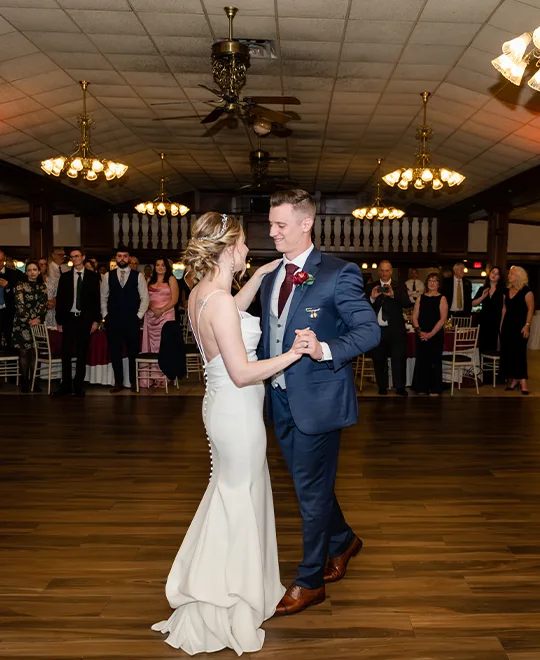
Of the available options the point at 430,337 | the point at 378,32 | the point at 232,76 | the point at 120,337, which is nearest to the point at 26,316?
the point at 120,337

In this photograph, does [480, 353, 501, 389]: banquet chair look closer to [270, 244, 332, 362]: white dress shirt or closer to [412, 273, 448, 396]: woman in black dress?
[412, 273, 448, 396]: woman in black dress

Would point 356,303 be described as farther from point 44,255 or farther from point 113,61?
point 44,255

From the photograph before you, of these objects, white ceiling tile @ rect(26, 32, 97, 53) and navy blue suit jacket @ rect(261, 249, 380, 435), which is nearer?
navy blue suit jacket @ rect(261, 249, 380, 435)

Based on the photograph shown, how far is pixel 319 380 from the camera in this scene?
2.69 meters

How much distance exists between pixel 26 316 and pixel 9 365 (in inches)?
49.1

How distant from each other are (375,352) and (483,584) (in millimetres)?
5115

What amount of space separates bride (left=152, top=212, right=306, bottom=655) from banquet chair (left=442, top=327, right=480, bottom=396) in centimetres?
595

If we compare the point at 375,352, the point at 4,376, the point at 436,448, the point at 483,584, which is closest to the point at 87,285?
the point at 4,376

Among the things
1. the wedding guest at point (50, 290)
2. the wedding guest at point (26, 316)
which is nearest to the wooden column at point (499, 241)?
the wedding guest at point (50, 290)

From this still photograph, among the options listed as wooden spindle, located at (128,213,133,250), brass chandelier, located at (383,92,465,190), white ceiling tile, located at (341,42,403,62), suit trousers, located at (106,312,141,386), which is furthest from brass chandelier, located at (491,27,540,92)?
wooden spindle, located at (128,213,133,250)

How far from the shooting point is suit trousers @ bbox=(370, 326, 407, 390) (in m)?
8.05

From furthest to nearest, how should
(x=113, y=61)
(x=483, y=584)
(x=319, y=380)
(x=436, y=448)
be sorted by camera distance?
(x=113, y=61) < (x=436, y=448) < (x=483, y=584) < (x=319, y=380)

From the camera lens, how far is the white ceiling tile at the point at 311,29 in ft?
19.4

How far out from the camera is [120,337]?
323 inches
